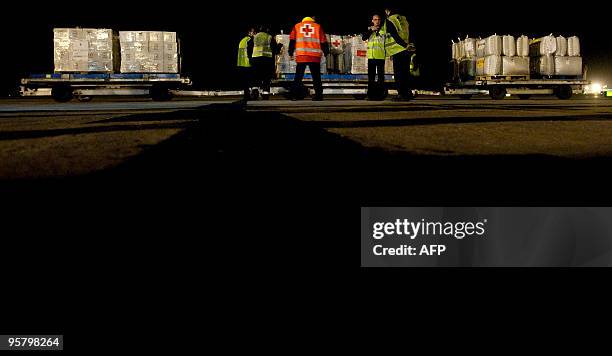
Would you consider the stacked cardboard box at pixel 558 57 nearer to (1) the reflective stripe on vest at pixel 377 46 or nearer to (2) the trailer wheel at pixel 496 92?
(2) the trailer wheel at pixel 496 92

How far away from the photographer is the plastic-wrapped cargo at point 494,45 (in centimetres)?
1548

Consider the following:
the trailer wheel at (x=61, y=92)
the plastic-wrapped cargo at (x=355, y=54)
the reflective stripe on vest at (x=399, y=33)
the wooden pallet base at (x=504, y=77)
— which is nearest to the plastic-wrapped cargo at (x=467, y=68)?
the wooden pallet base at (x=504, y=77)

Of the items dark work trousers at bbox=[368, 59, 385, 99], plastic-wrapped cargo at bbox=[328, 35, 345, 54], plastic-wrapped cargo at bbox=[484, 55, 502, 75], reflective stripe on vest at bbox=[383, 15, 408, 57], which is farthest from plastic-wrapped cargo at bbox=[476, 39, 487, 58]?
reflective stripe on vest at bbox=[383, 15, 408, 57]

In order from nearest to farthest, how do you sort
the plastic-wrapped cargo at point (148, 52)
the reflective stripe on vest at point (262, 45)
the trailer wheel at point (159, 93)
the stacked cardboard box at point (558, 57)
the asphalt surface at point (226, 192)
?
the asphalt surface at point (226, 192), the reflective stripe on vest at point (262, 45), the trailer wheel at point (159, 93), the plastic-wrapped cargo at point (148, 52), the stacked cardboard box at point (558, 57)

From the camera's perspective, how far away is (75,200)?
1580 mm

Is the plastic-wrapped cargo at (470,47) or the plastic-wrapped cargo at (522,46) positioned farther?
the plastic-wrapped cargo at (470,47)

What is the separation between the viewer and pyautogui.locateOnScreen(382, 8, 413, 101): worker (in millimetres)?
8969

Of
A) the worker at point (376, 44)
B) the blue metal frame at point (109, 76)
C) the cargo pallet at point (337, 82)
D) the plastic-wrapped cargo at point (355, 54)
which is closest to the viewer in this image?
the worker at point (376, 44)

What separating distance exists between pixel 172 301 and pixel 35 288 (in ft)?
0.95

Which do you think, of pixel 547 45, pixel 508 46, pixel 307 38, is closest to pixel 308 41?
pixel 307 38

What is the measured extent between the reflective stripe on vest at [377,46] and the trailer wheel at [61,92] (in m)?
9.24

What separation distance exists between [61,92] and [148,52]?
2590 millimetres

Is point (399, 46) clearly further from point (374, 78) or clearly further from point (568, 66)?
point (568, 66)

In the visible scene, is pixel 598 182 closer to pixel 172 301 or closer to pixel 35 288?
pixel 172 301
